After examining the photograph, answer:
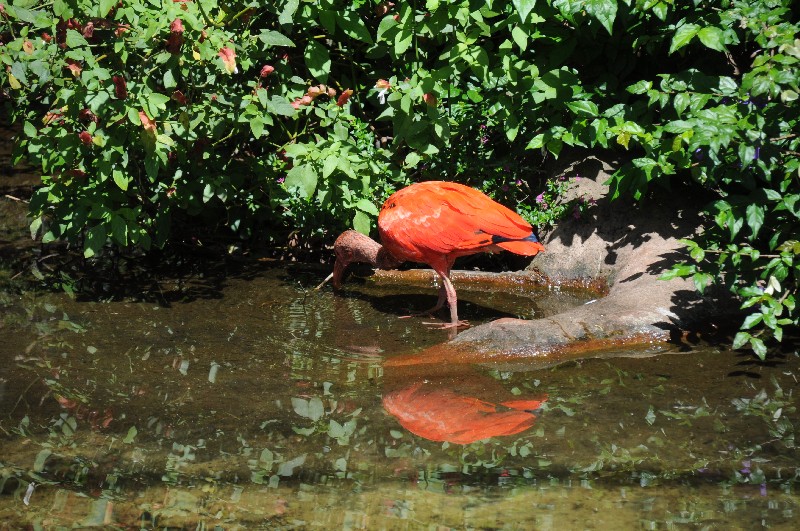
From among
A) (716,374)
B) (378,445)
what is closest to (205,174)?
(378,445)

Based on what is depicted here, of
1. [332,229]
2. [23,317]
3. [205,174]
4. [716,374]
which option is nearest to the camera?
[716,374]

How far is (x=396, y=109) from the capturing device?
629 cm

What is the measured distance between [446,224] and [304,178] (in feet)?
3.19

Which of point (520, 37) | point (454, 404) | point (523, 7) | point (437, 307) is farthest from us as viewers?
point (437, 307)

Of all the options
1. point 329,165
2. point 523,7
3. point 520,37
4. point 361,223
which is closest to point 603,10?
point 523,7

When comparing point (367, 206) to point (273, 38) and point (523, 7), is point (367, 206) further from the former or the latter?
point (523, 7)

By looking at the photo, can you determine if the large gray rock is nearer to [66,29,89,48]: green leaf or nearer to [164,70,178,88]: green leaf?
[164,70,178,88]: green leaf

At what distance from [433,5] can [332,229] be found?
1860 mm

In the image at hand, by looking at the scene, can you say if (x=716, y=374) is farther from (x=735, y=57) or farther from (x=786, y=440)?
(x=735, y=57)

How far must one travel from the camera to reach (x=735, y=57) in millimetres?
6469

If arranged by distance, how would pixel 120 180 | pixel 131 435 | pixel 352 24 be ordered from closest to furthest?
pixel 131 435 < pixel 120 180 < pixel 352 24

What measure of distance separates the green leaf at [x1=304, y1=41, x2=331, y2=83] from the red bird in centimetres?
118

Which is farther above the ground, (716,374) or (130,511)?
(716,374)

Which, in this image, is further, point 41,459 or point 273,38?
point 273,38
